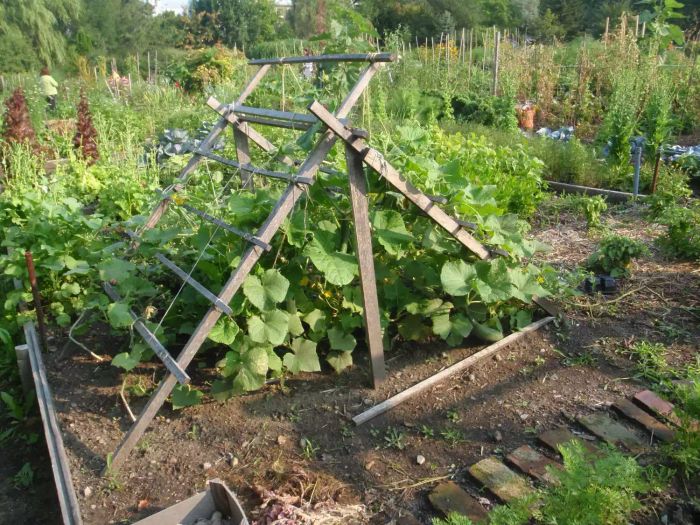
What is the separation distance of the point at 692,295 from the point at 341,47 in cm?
271

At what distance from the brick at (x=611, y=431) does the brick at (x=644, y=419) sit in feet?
0.25

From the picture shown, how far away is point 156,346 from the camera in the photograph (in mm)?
2914

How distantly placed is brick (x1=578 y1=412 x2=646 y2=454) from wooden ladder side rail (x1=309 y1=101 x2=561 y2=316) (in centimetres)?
92

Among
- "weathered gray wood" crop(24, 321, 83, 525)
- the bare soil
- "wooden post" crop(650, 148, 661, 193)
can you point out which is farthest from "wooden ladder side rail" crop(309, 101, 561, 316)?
"wooden post" crop(650, 148, 661, 193)

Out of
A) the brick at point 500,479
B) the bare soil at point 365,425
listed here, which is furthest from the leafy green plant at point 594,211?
the brick at point 500,479

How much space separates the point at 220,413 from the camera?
311 centimetres

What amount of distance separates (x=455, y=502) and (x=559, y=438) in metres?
0.65

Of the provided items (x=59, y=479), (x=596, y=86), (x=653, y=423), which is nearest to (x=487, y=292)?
(x=653, y=423)

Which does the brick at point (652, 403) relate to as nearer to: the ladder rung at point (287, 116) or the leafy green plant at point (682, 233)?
the leafy green plant at point (682, 233)

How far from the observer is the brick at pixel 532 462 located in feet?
8.34

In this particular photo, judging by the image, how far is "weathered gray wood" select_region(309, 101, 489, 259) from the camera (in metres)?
2.74

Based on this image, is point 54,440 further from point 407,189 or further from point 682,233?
point 682,233

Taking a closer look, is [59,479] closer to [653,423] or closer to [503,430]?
[503,430]

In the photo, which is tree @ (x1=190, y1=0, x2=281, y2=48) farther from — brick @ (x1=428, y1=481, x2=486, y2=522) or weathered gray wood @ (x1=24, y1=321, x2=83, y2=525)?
brick @ (x1=428, y1=481, x2=486, y2=522)
